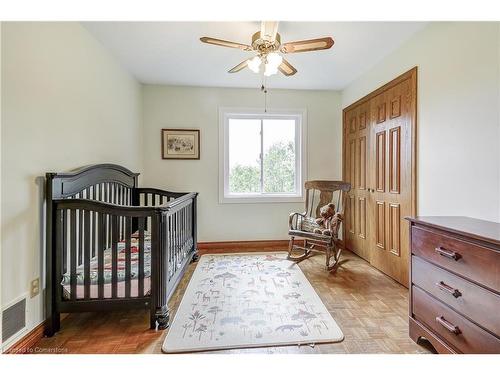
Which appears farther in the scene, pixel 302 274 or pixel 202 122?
pixel 202 122

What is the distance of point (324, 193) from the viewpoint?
3.40 metres

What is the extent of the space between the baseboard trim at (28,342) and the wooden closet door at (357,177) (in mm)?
3161

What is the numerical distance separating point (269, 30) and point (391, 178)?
1.86 meters

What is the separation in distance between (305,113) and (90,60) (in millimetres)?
2716

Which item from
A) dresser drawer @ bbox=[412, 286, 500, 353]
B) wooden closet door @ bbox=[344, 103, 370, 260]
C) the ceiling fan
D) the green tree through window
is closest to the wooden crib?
the ceiling fan

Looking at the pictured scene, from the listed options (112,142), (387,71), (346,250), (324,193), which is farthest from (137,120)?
(346,250)

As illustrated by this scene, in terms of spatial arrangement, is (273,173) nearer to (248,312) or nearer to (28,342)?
(248,312)

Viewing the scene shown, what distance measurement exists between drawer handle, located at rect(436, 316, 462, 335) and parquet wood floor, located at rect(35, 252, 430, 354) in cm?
28

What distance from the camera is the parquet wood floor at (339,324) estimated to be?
1509mm

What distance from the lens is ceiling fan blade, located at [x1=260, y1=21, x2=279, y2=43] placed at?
1.74m

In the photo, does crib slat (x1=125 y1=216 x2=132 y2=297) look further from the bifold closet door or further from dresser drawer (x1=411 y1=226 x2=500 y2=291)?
the bifold closet door
